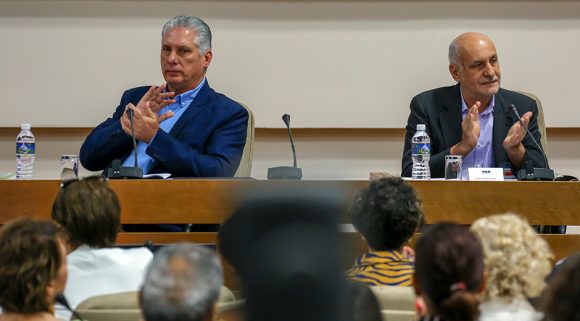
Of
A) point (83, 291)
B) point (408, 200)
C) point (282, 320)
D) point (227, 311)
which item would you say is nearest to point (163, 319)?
point (282, 320)

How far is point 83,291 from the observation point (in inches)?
111

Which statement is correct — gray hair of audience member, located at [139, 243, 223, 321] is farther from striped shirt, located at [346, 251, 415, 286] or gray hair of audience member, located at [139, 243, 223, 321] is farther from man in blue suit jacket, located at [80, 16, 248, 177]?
man in blue suit jacket, located at [80, 16, 248, 177]

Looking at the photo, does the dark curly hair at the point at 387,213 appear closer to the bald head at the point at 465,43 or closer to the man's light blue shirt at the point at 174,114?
the man's light blue shirt at the point at 174,114

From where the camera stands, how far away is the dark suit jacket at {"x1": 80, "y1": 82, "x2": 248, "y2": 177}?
4.34m

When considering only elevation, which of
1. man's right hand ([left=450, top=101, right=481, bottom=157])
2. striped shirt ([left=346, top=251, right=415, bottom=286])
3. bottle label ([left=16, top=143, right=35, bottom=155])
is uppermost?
man's right hand ([left=450, top=101, right=481, bottom=157])

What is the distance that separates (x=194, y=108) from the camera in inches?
184

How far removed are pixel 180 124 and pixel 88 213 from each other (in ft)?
5.63

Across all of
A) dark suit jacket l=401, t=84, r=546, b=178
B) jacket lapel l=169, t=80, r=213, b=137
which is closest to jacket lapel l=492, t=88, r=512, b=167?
dark suit jacket l=401, t=84, r=546, b=178

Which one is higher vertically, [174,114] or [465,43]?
[465,43]

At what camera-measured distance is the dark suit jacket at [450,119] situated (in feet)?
15.5

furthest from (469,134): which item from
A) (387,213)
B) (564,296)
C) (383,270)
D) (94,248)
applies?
(564,296)

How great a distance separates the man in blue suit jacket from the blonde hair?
214cm

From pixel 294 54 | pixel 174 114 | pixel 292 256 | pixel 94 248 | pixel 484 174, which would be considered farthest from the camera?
pixel 294 54

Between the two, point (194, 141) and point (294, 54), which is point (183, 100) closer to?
point (194, 141)
